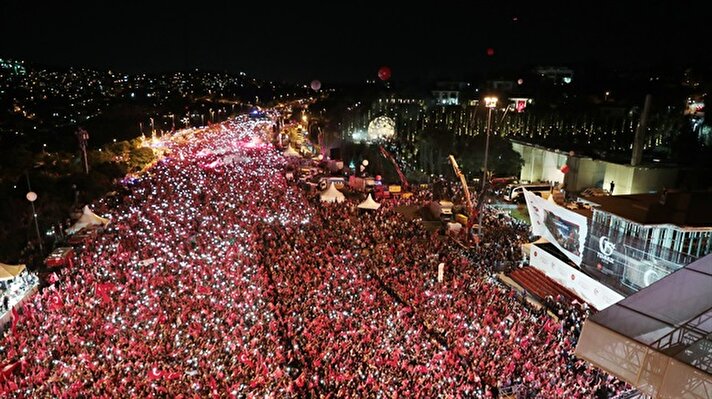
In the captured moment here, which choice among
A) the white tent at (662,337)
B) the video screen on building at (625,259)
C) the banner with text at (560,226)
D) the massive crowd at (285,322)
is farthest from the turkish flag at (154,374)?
the banner with text at (560,226)

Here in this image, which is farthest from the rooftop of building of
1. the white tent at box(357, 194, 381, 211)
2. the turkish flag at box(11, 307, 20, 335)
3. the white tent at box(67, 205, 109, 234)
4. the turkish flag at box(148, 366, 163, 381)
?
the white tent at box(67, 205, 109, 234)

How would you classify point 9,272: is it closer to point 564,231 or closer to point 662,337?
point 662,337

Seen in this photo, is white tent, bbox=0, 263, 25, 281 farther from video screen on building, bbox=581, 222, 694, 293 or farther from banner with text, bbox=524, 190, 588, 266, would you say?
video screen on building, bbox=581, 222, 694, 293

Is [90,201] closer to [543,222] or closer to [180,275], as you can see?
[180,275]

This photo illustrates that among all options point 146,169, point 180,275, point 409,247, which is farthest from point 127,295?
point 146,169

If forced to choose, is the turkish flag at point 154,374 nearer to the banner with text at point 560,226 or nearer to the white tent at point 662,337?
the white tent at point 662,337

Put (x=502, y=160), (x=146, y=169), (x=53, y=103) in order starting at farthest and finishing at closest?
(x=53, y=103) < (x=146, y=169) < (x=502, y=160)
